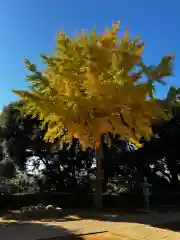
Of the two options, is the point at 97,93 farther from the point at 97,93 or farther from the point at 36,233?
the point at 36,233

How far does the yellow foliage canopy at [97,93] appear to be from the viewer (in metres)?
9.31

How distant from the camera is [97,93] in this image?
9.30 meters

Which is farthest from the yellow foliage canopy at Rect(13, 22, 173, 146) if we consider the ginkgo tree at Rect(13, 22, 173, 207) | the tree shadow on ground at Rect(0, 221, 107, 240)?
the tree shadow on ground at Rect(0, 221, 107, 240)

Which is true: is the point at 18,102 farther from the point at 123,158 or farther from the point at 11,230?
the point at 11,230

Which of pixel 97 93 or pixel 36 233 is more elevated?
pixel 97 93

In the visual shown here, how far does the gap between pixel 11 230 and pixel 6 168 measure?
10.9m

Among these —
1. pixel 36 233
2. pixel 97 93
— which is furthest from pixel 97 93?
pixel 36 233

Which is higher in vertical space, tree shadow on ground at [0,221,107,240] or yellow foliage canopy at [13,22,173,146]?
yellow foliage canopy at [13,22,173,146]

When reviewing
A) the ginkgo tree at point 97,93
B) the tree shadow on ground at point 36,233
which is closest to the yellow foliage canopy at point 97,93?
the ginkgo tree at point 97,93

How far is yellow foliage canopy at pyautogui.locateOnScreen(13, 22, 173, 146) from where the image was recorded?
9.31 m

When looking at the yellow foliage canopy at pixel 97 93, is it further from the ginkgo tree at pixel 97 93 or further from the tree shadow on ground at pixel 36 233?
the tree shadow on ground at pixel 36 233

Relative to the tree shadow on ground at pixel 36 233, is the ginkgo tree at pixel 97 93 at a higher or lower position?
higher

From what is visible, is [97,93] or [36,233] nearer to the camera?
[97,93]

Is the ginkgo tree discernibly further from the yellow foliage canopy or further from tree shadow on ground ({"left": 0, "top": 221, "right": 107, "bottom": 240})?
tree shadow on ground ({"left": 0, "top": 221, "right": 107, "bottom": 240})
